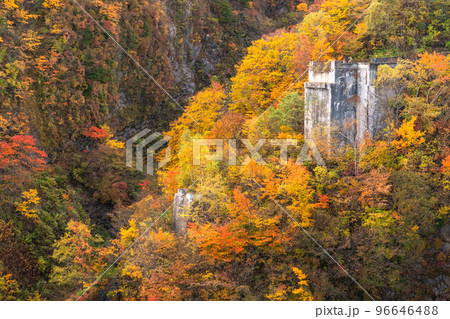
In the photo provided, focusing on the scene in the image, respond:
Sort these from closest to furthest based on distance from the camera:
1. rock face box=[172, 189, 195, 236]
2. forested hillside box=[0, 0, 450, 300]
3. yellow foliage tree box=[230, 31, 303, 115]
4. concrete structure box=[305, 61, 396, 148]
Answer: forested hillside box=[0, 0, 450, 300]
rock face box=[172, 189, 195, 236]
concrete structure box=[305, 61, 396, 148]
yellow foliage tree box=[230, 31, 303, 115]

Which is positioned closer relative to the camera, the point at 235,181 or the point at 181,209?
the point at 181,209

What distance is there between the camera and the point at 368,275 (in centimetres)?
2256

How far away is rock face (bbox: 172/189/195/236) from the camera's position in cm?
2346

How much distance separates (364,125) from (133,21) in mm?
22166

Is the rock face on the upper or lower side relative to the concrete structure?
lower

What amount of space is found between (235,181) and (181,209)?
3.33 m

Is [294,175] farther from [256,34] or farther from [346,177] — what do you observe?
[256,34]

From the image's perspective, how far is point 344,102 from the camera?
2606 centimetres

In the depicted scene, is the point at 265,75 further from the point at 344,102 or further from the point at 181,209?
the point at 181,209

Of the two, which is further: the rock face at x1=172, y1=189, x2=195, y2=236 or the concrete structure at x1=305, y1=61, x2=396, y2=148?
the concrete structure at x1=305, y1=61, x2=396, y2=148

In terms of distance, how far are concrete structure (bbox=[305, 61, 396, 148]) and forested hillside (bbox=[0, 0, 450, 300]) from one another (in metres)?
0.76

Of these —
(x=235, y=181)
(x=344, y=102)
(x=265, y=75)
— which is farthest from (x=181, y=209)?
(x=265, y=75)

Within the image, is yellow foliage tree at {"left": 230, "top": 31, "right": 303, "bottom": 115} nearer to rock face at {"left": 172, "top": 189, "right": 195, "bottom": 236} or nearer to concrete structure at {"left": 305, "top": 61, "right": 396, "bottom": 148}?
concrete structure at {"left": 305, "top": 61, "right": 396, "bottom": 148}

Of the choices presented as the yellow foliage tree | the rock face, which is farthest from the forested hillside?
the rock face
